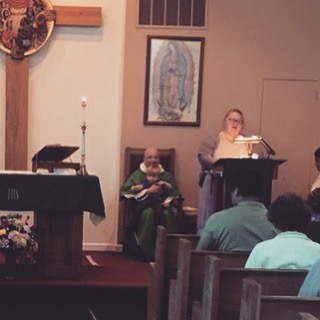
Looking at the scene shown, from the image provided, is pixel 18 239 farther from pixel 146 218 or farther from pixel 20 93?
pixel 20 93

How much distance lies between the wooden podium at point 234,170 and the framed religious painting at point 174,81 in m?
0.96

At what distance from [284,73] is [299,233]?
4527 mm

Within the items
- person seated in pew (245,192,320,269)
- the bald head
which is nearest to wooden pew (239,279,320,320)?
person seated in pew (245,192,320,269)

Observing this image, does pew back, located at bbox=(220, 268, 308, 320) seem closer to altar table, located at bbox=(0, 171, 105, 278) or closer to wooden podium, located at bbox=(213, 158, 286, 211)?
altar table, located at bbox=(0, 171, 105, 278)

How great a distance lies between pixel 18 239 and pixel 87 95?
269 centimetres


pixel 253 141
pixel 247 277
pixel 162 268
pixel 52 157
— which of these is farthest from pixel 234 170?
pixel 247 277

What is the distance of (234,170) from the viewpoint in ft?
19.7

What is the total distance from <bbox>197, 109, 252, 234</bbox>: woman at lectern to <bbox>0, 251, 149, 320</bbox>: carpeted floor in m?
1.59

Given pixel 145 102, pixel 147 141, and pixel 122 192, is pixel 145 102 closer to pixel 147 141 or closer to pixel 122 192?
pixel 147 141

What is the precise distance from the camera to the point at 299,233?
297cm

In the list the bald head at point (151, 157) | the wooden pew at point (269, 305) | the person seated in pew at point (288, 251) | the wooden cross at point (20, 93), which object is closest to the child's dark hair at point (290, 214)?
the person seated in pew at point (288, 251)

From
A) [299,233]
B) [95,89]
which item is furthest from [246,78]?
[299,233]

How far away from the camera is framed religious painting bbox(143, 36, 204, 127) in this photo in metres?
7.18

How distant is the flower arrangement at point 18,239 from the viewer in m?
4.94
